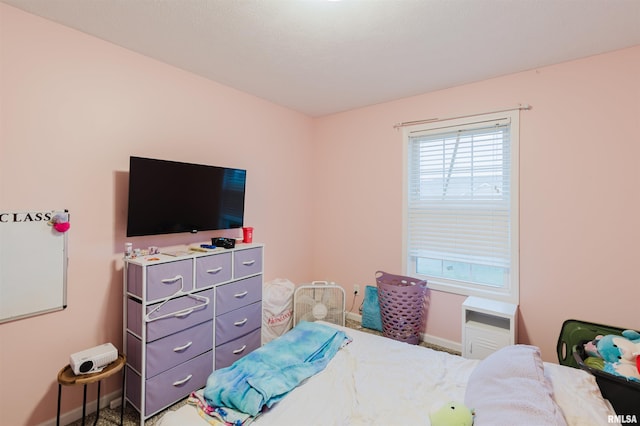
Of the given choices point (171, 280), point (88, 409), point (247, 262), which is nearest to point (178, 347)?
Answer: point (171, 280)

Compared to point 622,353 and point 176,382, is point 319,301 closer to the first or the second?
point 176,382

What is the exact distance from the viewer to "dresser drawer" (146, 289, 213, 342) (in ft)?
6.41

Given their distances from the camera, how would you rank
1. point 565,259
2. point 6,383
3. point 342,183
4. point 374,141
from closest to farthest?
point 6,383 < point 565,259 < point 374,141 < point 342,183

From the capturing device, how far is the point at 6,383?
1.72m

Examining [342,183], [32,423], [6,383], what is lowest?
[32,423]

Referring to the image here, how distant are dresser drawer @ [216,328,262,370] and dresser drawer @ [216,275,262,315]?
29 centimetres

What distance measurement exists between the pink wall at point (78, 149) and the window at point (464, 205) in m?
2.16

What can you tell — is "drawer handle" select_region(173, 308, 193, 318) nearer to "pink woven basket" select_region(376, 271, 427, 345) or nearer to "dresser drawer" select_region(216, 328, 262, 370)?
"dresser drawer" select_region(216, 328, 262, 370)

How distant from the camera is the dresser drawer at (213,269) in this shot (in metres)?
2.23

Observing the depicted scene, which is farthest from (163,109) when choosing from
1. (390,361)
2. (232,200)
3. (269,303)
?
(390,361)

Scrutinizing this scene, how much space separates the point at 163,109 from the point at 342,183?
82.6 inches

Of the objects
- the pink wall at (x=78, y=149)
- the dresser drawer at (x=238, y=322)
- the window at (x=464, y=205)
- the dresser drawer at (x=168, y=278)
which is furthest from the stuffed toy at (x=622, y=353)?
the pink wall at (x=78, y=149)

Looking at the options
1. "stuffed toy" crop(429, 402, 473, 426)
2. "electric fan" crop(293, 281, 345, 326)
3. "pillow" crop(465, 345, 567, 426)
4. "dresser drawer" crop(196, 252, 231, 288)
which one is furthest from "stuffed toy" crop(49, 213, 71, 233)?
"pillow" crop(465, 345, 567, 426)

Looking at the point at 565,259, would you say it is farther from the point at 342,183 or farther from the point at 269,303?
the point at 269,303
